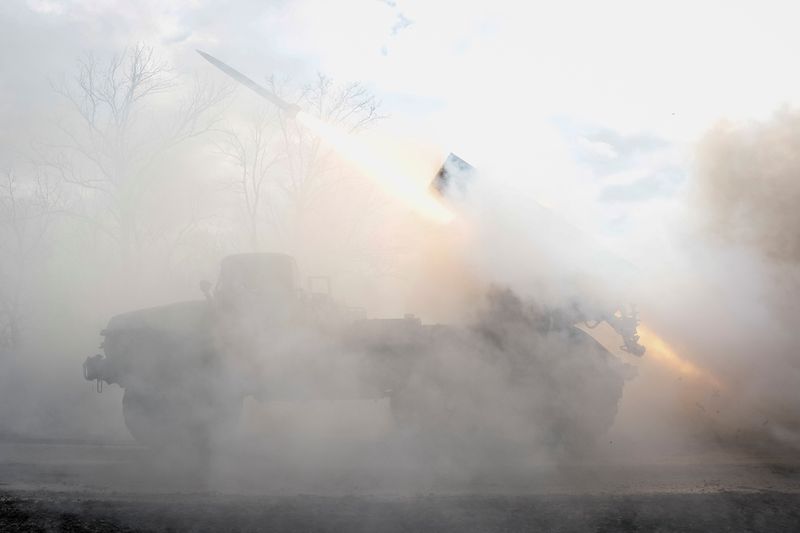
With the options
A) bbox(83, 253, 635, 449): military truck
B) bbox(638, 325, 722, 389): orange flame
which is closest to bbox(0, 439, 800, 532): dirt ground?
bbox(83, 253, 635, 449): military truck

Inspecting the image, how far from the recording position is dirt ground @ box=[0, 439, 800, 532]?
7.14 m

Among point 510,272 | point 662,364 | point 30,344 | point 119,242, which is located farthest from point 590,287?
point 119,242

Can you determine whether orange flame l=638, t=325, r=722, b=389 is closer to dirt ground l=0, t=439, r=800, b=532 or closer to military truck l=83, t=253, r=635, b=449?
military truck l=83, t=253, r=635, b=449

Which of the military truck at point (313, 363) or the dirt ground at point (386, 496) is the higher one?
the military truck at point (313, 363)

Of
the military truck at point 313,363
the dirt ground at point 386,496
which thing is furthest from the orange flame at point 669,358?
the dirt ground at point 386,496

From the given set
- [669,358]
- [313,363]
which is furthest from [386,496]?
[669,358]

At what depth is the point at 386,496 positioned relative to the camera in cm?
822

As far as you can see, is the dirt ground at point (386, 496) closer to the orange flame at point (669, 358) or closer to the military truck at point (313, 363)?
the military truck at point (313, 363)

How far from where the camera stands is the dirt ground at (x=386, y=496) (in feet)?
23.4

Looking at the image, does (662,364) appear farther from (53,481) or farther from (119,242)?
(119,242)

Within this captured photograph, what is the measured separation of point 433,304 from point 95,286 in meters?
16.2

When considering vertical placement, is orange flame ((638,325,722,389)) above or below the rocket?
below

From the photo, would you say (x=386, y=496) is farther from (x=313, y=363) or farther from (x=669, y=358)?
(x=669, y=358)

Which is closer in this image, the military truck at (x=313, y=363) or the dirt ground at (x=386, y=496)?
the dirt ground at (x=386, y=496)
